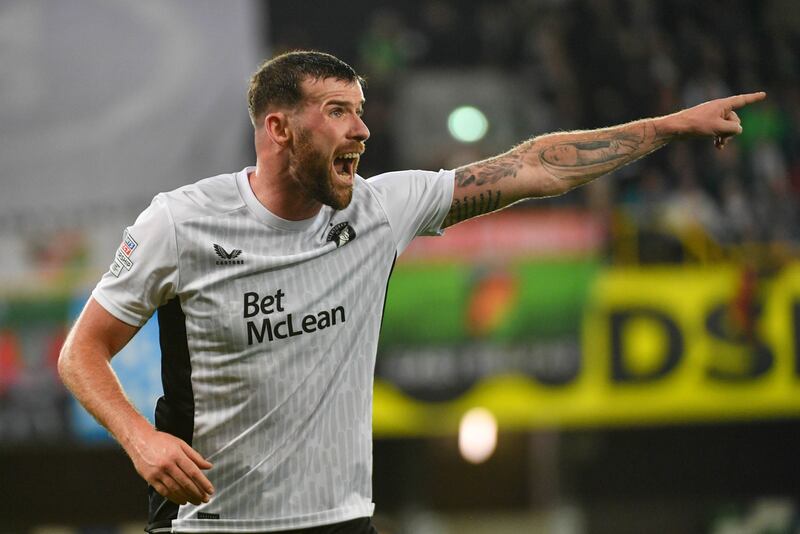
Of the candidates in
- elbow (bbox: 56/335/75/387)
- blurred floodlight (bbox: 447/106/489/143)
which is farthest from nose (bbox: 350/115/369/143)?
blurred floodlight (bbox: 447/106/489/143)

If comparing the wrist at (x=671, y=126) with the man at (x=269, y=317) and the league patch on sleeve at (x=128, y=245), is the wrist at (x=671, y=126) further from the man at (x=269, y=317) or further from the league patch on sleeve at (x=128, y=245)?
the league patch on sleeve at (x=128, y=245)

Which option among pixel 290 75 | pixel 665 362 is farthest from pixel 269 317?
pixel 665 362

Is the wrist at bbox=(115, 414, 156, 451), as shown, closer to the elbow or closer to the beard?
the elbow

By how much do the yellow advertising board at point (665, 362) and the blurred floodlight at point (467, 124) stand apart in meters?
3.36

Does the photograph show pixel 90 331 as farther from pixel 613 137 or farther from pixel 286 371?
pixel 613 137

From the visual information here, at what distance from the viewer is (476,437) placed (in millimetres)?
13625

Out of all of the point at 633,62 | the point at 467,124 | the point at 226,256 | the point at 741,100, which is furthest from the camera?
the point at 633,62

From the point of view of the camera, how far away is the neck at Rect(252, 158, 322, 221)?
395cm

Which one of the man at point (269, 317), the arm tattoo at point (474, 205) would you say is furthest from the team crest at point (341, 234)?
the arm tattoo at point (474, 205)

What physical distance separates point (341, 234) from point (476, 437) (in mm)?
9856

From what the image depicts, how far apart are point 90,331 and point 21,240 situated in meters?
9.69

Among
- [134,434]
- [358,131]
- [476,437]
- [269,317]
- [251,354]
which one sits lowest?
[476,437]

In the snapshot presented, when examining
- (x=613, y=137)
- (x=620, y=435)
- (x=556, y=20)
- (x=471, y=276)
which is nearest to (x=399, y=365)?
(x=471, y=276)

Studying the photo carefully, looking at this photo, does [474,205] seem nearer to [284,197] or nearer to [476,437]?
[284,197]
